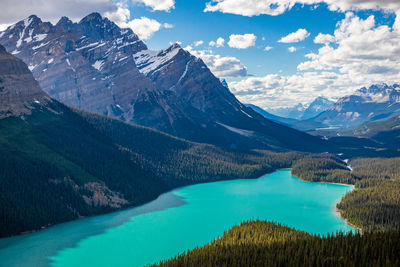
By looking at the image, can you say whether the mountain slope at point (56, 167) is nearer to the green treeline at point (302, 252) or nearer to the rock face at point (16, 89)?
the rock face at point (16, 89)

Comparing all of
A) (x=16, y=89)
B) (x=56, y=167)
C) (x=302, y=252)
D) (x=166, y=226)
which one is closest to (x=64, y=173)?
(x=56, y=167)

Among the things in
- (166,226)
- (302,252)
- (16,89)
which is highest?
(16,89)

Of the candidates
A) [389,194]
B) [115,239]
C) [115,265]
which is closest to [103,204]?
[115,239]

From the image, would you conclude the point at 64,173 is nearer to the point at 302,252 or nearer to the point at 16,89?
the point at 16,89

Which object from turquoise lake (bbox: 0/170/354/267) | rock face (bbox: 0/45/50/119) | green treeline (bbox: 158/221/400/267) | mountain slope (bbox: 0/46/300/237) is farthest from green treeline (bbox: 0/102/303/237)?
green treeline (bbox: 158/221/400/267)

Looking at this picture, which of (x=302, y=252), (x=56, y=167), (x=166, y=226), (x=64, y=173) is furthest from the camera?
(x=56, y=167)

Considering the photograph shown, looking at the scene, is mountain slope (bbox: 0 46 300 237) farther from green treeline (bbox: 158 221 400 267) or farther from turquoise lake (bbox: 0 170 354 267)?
green treeline (bbox: 158 221 400 267)
